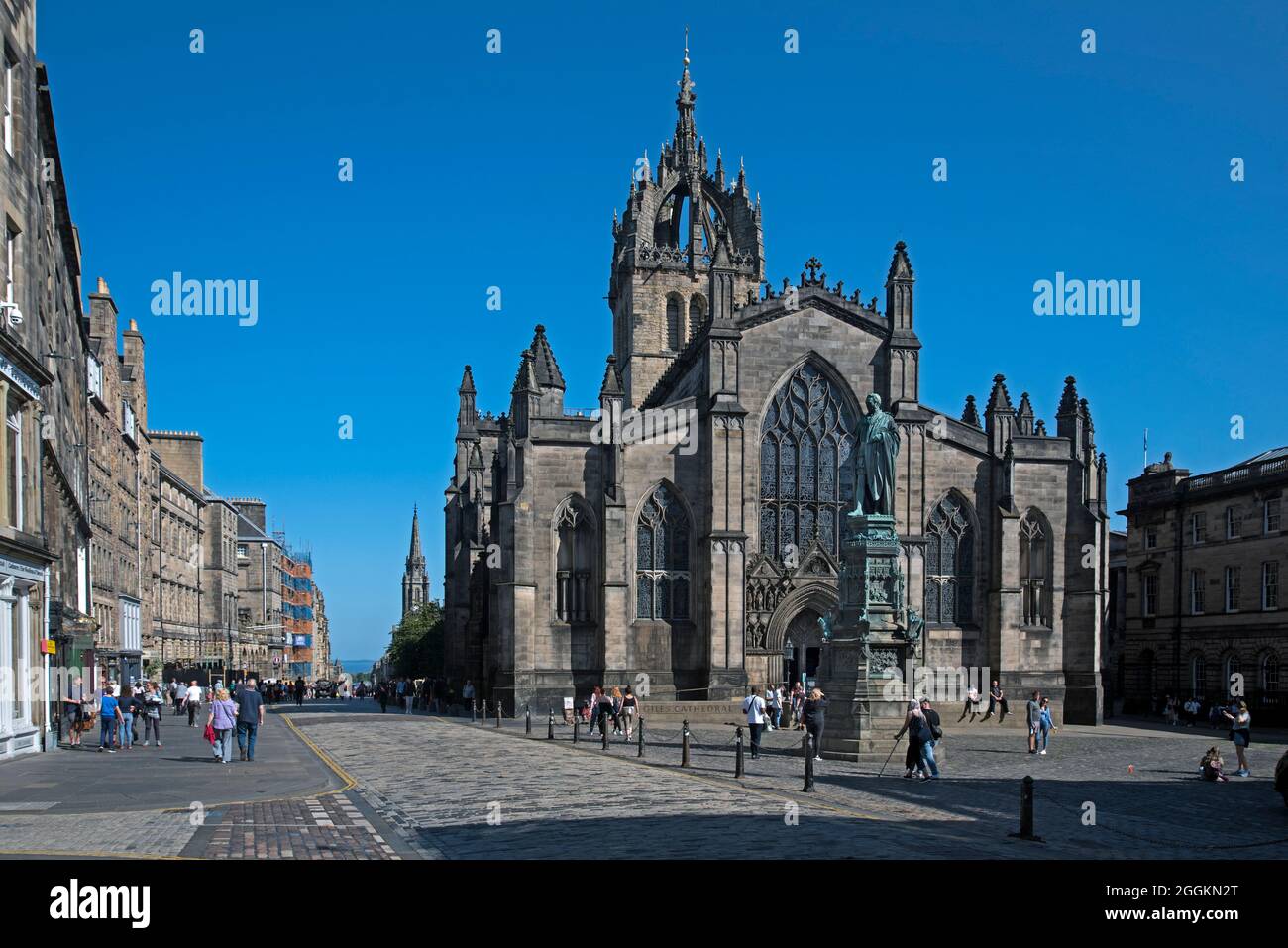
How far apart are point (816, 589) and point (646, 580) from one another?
6556 mm

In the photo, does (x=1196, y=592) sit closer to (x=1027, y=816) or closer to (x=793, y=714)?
(x=793, y=714)

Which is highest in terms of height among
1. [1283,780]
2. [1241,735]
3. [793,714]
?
[1283,780]

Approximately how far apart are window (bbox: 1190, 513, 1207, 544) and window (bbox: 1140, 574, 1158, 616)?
3.44 meters

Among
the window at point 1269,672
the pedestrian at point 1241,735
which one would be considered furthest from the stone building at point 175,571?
the pedestrian at point 1241,735

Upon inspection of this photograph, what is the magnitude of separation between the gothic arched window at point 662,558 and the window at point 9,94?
25751 mm

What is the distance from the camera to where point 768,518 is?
157 feet

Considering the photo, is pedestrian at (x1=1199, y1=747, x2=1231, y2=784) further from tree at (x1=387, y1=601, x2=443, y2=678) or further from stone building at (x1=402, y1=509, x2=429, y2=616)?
stone building at (x1=402, y1=509, x2=429, y2=616)

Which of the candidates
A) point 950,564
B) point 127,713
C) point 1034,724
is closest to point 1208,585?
point 950,564

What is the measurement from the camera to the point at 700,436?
47.0 m

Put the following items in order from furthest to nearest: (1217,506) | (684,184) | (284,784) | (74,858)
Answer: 1. (684,184)
2. (1217,506)
3. (284,784)
4. (74,858)

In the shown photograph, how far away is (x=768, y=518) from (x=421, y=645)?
47167mm

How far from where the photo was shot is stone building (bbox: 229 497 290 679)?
103m
